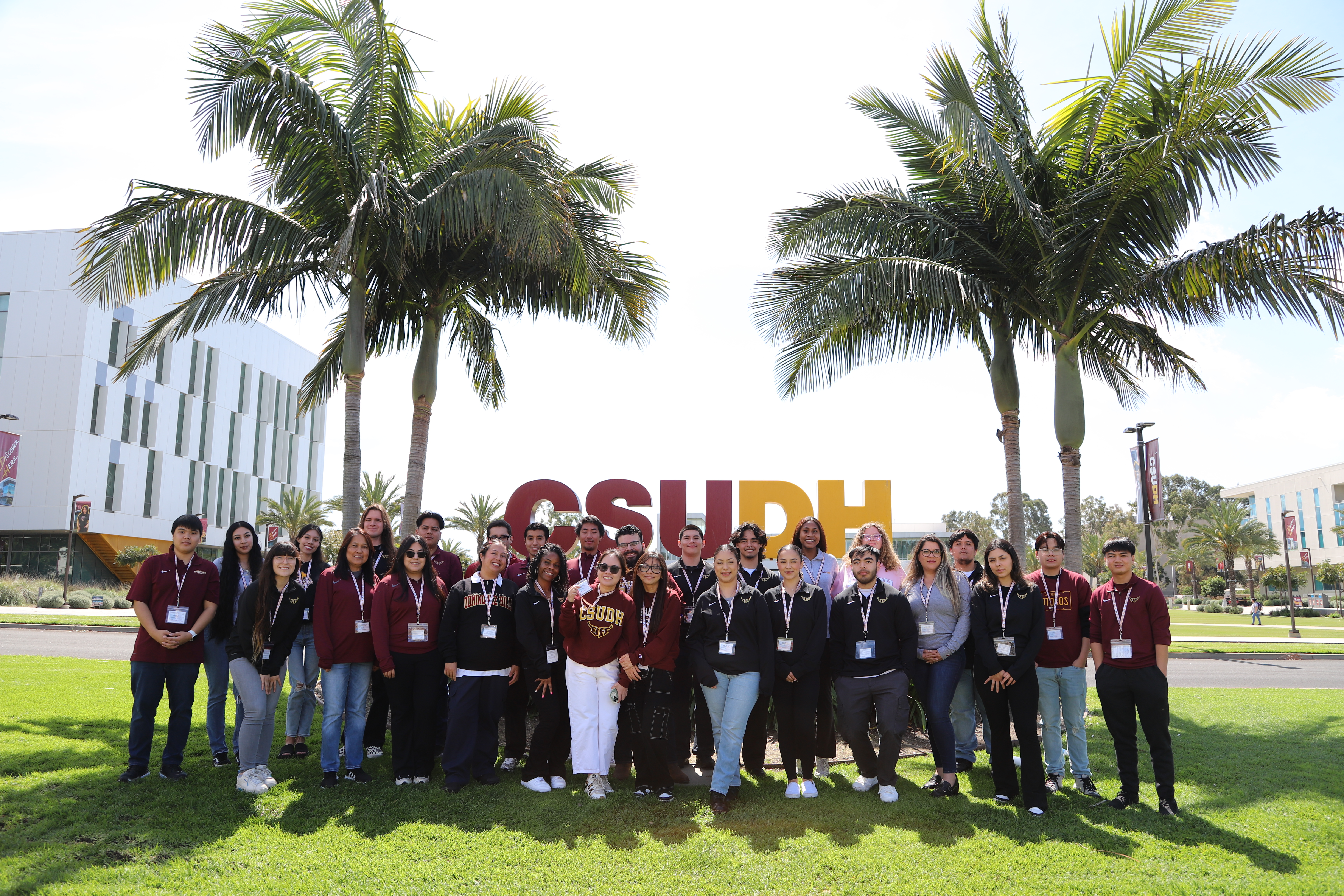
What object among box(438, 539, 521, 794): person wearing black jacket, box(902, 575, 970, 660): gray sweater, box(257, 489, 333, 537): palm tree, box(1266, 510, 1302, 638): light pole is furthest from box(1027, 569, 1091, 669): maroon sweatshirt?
box(257, 489, 333, 537): palm tree

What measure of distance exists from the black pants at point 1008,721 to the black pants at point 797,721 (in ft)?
4.52

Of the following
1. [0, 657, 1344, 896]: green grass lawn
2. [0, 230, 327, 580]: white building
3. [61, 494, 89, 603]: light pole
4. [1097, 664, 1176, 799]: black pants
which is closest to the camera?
[0, 657, 1344, 896]: green grass lawn

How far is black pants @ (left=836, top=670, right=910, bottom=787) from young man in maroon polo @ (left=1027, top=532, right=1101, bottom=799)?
3.59ft

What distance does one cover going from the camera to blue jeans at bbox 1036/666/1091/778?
6.48 metres

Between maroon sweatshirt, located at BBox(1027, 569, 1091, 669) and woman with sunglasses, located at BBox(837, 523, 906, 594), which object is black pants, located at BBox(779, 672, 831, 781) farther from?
maroon sweatshirt, located at BBox(1027, 569, 1091, 669)

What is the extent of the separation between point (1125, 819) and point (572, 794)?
13.7 ft

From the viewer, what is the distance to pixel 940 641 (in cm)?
676

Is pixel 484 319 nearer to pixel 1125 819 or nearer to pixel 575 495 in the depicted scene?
pixel 575 495

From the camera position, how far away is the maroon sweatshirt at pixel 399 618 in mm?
6707

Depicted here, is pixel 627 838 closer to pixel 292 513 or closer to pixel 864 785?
pixel 864 785

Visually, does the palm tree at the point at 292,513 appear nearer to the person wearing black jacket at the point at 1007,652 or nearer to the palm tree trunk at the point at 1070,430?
the palm tree trunk at the point at 1070,430

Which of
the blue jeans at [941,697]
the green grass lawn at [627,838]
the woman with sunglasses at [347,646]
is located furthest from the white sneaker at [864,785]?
the woman with sunglasses at [347,646]

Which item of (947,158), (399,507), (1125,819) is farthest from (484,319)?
(399,507)

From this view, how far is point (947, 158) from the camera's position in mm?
10828
